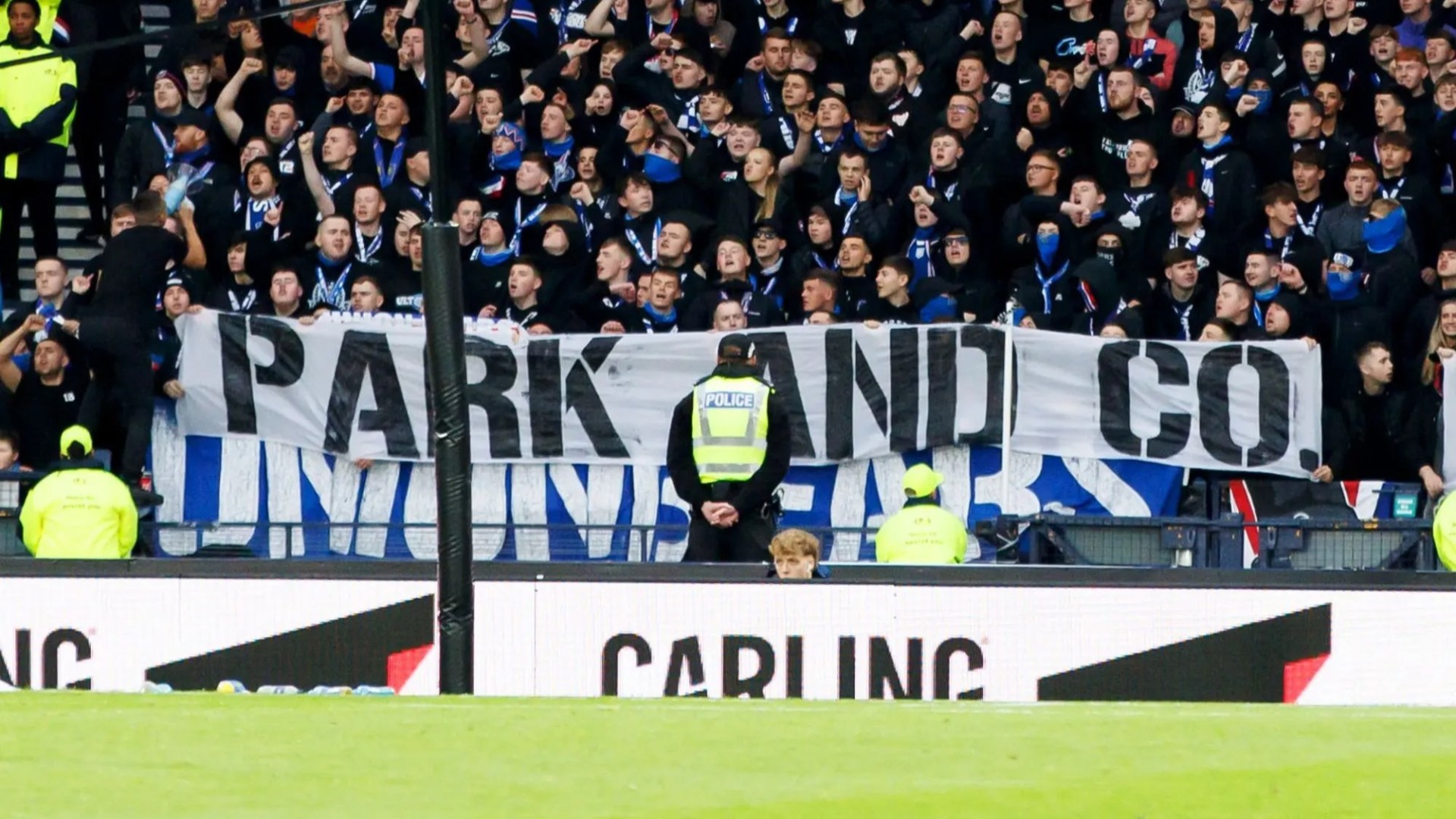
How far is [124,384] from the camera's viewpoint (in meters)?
16.2

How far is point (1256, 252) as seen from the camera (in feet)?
52.7

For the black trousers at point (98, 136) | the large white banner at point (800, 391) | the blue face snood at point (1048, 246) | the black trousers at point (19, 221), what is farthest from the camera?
the black trousers at point (98, 136)

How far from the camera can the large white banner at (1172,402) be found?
15594 mm

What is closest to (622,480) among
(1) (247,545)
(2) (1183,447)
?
(1) (247,545)

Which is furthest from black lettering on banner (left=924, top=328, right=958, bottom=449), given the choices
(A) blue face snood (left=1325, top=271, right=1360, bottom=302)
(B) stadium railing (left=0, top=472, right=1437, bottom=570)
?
(A) blue face snood (left=1325, top=271, right=1360, bottom=302)

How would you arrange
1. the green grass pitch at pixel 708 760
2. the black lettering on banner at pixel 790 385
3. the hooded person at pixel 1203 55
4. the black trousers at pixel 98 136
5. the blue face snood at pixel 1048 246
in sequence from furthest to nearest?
the black trousers at pixel 98 136 < the hooded person at pixel 1203 55 < the blue face snood at pixel 1048 246 < the black lettering on banner at pixel 790 385 < the green grass pitch at pixel 708 760

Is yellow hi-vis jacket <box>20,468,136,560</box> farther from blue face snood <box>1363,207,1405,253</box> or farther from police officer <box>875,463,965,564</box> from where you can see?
blue face snood <box>1363,207,1405,253</box>

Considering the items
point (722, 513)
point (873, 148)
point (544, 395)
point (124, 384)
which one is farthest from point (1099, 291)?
point (124, 384)

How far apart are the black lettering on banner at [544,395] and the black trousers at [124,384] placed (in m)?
2.28

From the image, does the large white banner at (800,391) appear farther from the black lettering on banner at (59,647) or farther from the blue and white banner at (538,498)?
the black lettering on banner at (59,647)

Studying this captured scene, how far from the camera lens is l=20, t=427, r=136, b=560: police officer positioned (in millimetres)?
14461

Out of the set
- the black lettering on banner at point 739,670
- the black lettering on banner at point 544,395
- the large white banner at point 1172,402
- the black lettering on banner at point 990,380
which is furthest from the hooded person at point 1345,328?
the black lettering on banner at point 544,395

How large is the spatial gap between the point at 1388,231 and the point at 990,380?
266 centimetres

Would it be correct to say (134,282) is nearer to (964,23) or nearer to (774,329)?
(774,329)
